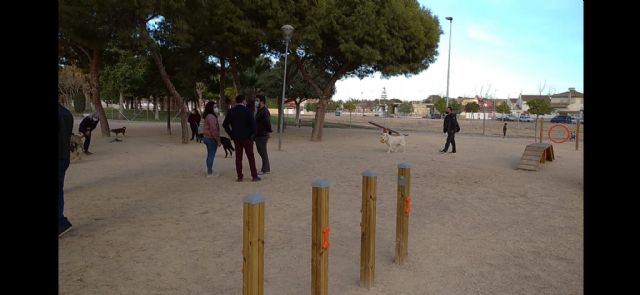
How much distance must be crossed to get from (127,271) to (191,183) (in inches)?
177

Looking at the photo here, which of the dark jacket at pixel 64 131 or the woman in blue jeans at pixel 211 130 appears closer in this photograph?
the dark jacket at pixel 64 131

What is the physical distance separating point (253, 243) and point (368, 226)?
1.43 meters

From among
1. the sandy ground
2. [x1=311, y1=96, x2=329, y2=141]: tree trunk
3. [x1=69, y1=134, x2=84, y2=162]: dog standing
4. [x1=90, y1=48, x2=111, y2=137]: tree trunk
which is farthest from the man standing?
[x1=90, y1=48, x2=111, y2=137]: tree trunk

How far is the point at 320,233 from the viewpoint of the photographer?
Answer: 9.64 ft

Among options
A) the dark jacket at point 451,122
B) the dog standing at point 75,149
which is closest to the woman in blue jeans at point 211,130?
the dog standing at point 75,149

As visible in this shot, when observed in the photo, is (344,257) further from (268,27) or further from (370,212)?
(268,27)

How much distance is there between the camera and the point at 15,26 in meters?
1.81

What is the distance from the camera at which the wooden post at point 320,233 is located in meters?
2.87

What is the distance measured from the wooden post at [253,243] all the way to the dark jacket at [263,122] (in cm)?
696

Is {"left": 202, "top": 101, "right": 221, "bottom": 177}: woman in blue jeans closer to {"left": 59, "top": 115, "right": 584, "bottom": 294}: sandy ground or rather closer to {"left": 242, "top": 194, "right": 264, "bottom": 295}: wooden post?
{"left": 59, "top": 115, "right": 584, "bottom": 294}: sandy ground

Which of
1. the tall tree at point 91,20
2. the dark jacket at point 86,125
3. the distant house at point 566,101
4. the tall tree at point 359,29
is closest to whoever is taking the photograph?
the dark jacket at point 86,125

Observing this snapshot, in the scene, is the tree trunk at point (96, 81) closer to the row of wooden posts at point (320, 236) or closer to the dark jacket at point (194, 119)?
the dark jacket at point (194, 119)

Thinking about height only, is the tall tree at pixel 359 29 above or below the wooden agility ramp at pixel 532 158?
above

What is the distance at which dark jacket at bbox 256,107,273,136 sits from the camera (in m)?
9.19
